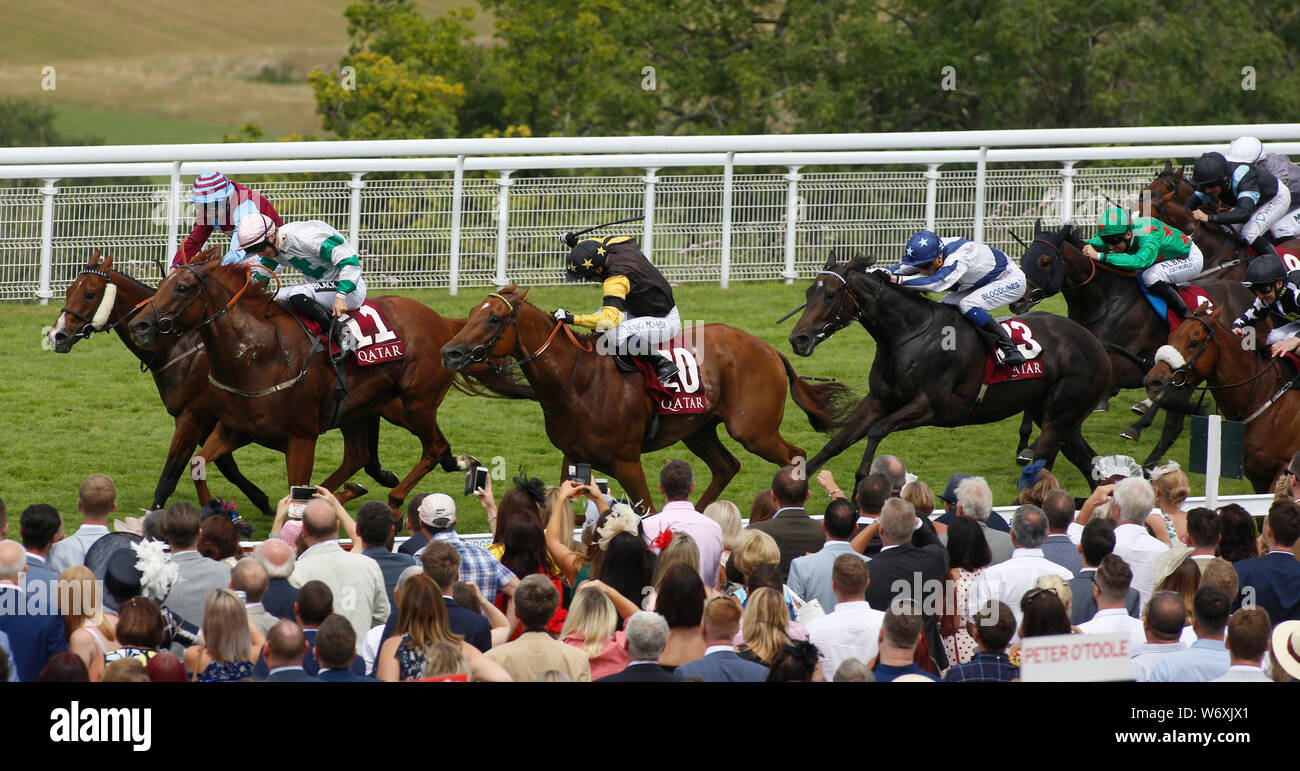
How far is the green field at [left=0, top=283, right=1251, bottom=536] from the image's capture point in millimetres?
8984

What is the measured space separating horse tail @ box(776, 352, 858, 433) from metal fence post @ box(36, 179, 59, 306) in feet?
19.6

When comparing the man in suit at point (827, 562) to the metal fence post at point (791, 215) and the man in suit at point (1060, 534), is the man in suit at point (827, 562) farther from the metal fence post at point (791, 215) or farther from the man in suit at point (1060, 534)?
the metal fence post at point (791, 215)

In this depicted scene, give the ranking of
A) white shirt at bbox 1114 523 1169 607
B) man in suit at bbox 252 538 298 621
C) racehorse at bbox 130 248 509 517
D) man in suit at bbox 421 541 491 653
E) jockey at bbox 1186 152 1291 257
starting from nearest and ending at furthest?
man in suit at bbox 421 541 491 653
man in suit at bbox 252 538 298 621
white shirt at bbox 1114 523 1169 607
racehorse at bbox 130 248 509 517
jockey at bbox 1186 152 1291 257

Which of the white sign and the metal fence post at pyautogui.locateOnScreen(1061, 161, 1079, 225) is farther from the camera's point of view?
the metal fence post at pyautogui.locateOnScreen(1061, 161, 1079, 225)

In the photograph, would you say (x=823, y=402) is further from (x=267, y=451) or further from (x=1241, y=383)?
(x=267, y=451)

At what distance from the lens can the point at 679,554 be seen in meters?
5.02

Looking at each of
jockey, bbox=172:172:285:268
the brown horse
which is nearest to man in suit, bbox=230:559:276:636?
the brown horse

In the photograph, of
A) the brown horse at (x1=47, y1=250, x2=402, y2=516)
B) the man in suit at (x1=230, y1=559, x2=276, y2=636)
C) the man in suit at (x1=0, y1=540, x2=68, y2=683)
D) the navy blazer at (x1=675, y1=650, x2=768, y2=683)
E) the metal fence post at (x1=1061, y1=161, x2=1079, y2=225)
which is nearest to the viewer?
the navy blazer at (x1=675, y1=650, x2=768, y2=683)

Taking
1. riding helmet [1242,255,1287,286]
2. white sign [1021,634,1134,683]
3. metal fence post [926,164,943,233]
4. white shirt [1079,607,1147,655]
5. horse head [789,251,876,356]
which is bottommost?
white shirt [1079,607,1147,655]

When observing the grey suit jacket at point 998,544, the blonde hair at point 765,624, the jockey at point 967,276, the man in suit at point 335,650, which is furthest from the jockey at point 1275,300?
the man in suit at point 335,650

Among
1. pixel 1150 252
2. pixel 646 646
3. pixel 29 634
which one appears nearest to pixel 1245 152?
pixel 1150 252

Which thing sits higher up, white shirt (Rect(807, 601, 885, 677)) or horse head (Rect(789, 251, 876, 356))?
horse head (Rect(789, 251, 876, 356))

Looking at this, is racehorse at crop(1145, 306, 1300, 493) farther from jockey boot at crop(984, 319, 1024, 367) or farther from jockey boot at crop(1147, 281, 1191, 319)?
jockey boot at crop(984, 319, 1024, 367)

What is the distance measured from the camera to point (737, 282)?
13.2 metres
